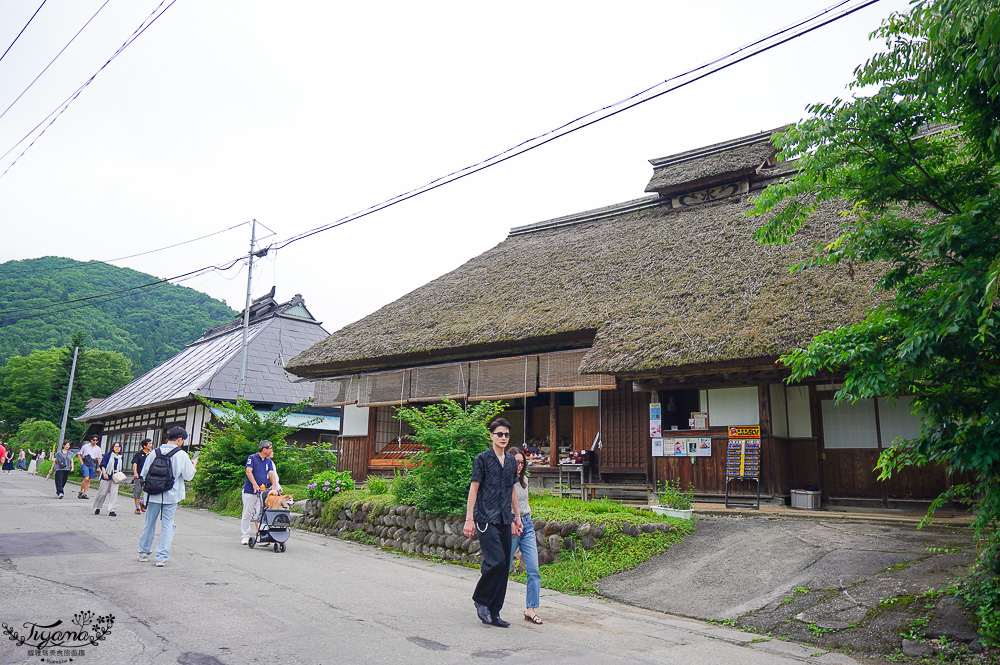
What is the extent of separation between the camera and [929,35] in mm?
4727

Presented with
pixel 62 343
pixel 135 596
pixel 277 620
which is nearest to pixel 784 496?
pixel 277 620

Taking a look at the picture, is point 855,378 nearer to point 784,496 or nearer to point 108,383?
point 784,496

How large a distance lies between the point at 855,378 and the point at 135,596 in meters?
6.36

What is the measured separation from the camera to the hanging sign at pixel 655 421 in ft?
37.4

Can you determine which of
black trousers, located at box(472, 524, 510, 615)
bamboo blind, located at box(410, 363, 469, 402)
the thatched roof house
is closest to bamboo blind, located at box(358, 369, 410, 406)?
the thatched roof house

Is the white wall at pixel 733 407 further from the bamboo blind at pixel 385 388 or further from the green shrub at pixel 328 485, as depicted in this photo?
the bamboo blind at pixel 385 388

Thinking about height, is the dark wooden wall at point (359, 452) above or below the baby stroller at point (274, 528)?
above

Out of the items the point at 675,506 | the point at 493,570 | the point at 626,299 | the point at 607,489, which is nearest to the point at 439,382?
the point at 607,489

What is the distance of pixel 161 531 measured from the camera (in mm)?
7117

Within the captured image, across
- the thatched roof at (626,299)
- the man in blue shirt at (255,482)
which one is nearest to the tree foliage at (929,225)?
the thatched roof at (626,299)

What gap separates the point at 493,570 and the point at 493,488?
648 mm

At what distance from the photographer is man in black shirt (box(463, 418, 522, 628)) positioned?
5.11 m

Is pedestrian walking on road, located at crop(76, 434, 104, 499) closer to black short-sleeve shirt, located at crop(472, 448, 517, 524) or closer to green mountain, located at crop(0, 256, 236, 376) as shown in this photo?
black short-sleeve shirt, located at crop(472, 448, 517, 524)

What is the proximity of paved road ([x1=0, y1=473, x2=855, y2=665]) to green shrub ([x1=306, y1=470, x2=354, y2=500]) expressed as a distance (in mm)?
3810
